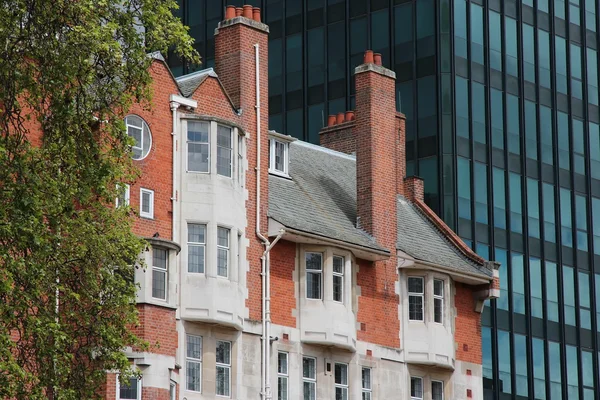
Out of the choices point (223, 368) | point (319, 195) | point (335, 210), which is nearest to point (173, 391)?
point (223, 368)

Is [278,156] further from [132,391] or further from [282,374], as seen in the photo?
[132,391]

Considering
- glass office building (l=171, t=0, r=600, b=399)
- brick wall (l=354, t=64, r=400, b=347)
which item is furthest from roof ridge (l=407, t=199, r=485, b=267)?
glass office building (l=171, t=0, r=600, b=399)

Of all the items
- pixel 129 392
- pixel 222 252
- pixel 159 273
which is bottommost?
pixel 129 392

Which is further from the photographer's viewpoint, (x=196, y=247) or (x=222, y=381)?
(x=222, y=381)

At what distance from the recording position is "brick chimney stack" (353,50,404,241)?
192ft

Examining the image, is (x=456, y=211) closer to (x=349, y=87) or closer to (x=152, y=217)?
(x=349, y=87)

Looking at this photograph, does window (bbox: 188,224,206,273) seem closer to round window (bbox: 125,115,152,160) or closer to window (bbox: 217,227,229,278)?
window (bbox: 217,227,229,278)

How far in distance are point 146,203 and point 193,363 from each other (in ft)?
15.3

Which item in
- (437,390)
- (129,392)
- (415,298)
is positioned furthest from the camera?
(437,390)

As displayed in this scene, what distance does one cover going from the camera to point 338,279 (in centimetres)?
5619

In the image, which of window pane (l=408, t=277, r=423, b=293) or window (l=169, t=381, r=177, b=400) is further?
window pane (l=408, t=277, r=423, b=293)

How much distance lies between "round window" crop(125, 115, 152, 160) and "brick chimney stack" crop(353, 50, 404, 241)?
9.98 metres

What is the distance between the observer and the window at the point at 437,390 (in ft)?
194

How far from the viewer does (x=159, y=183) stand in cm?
5116
